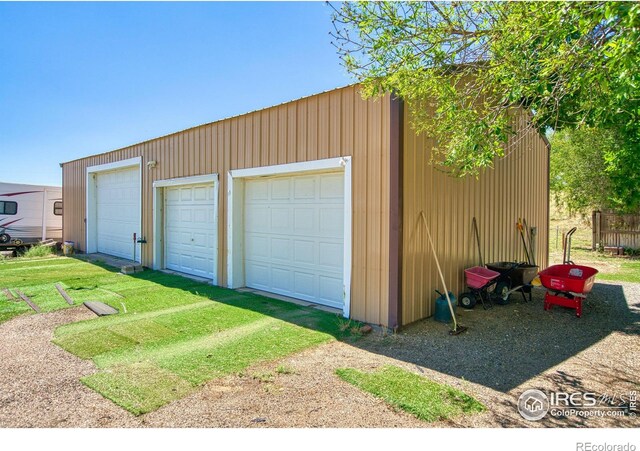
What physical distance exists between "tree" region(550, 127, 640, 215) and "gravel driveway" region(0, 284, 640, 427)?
30.7ft

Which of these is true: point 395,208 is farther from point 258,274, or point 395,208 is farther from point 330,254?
point 258,274

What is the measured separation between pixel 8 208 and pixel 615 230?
23204 mm

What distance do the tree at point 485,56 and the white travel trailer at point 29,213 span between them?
14.7 metres

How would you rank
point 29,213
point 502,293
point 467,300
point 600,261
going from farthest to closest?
point 29,213 < point 600,261 < point 502,293 < point 467,300

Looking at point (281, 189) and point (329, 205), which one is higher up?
point (281, 189)

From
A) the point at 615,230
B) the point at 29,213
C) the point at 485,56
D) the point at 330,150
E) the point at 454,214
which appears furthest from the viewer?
the point at 615,230

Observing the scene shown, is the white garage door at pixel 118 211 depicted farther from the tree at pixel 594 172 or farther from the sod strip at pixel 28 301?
the tree at pixel 594 172

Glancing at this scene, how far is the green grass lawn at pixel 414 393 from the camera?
292cm

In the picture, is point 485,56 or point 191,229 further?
point 191,229

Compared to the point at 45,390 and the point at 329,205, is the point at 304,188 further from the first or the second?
the point at 45,390

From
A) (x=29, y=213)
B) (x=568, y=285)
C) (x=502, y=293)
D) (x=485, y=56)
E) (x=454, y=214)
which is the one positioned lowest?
(x=502, y=293)

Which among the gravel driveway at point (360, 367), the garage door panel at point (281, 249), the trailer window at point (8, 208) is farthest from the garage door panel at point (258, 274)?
the trailer window at point (8, 208)

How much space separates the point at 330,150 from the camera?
575cm

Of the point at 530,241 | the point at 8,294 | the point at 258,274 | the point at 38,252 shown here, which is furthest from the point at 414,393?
the point at 38,252
